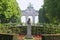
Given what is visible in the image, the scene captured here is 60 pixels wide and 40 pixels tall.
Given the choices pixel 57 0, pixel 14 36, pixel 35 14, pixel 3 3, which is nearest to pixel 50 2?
pixel 57 0

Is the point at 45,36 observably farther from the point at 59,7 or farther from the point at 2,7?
the point at 2,7

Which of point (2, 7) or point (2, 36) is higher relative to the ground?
point (2, 7)

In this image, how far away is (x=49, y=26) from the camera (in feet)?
119

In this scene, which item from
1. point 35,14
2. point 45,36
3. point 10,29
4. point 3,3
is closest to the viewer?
point 45,36

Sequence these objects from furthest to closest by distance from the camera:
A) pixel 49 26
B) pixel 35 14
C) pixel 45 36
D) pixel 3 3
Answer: pixel 35 14 → pixel 3 3 → pixel 49 26 → pixel 45 36

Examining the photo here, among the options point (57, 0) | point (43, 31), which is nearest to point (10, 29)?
point (43, 31)

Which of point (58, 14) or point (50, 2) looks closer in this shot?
point (58, 14)

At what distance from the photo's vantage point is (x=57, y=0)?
1401 inches

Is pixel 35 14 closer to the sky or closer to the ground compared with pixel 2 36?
closer to the sky

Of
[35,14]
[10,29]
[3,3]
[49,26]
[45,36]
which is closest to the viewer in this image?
[45,36]

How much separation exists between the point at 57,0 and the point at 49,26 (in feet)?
11.8

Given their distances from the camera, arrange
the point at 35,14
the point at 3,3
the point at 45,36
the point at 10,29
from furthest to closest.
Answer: the point at 35,14 → the point at 3,3 → the point at 10,29 → the point at 45,36

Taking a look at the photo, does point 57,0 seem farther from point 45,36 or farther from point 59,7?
point 45,36

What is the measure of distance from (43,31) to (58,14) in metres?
3.06
